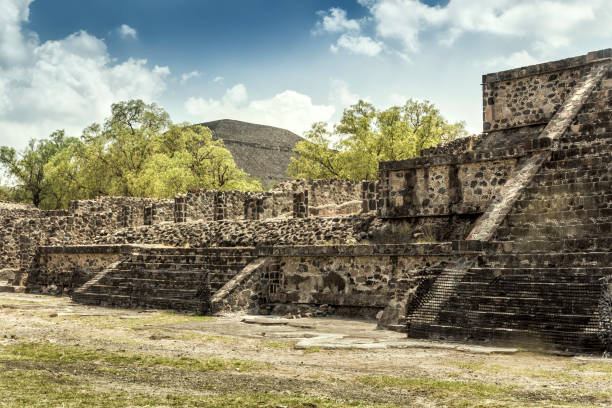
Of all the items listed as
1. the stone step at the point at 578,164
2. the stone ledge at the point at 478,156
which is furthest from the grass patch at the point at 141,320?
the stone step at the point at 578,164

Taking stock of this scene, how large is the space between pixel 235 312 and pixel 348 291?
2704 millimetres

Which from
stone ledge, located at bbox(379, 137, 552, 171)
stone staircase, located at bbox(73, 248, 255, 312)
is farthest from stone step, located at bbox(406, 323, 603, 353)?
stone staircase, located at bbox(73, 248, 255, 312)

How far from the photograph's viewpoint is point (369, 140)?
37.0 metres

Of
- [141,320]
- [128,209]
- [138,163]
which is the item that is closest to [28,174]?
[138,163]

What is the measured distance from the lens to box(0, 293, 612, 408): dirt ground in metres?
6.96

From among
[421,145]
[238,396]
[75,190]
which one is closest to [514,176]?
[238,396]

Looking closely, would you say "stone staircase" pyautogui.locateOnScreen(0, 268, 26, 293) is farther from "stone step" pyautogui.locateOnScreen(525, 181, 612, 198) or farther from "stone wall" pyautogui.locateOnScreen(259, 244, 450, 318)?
"stone step" pyautogui.locateOnScreen(525, 181, 612, 198)

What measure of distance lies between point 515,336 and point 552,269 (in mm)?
1615

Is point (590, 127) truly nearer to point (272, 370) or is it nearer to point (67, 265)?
point (272, 370)

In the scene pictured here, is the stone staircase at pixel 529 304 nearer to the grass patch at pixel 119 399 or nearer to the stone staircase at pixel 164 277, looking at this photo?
the grass patch at pixel 119 399

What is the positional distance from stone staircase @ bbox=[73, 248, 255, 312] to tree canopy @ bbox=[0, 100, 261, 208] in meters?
16.8

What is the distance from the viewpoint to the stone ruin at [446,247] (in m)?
11.5

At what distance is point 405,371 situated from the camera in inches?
344

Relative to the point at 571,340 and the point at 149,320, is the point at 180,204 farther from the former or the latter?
the point at 571,340
